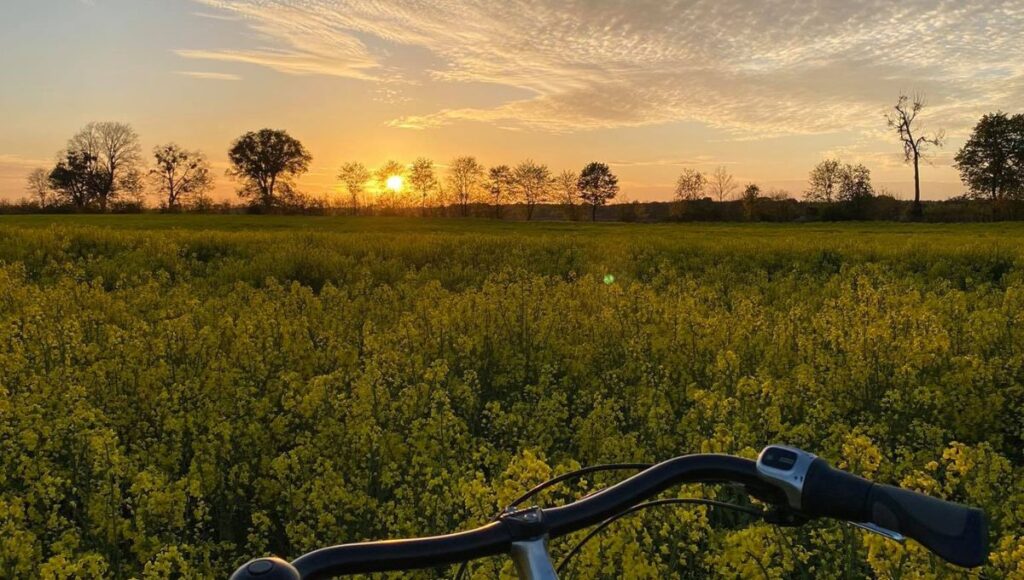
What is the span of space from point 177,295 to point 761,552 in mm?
9439

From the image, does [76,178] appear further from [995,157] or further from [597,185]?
[995,157]

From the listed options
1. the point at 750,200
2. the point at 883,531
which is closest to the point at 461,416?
the point at 883,531

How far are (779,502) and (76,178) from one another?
9799 centimetres

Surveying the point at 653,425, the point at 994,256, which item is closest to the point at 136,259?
the point at 653,425

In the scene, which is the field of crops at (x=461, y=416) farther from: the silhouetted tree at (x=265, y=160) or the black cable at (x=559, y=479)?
the silhouetted tree at (x=265, y=160)

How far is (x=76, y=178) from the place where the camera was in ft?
272

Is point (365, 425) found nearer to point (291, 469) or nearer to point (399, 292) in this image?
point (291, 469)

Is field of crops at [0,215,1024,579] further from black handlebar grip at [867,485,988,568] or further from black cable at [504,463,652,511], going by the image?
black handlebar grip at [867,485,988,568]

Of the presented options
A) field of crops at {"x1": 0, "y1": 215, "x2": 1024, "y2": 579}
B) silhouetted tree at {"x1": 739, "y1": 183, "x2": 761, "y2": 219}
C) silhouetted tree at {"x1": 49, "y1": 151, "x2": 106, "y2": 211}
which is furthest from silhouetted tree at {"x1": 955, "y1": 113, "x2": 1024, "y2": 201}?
silhouetted tree at {"x1": 49, "y1": 151, "x2": 106, "y2": 211}

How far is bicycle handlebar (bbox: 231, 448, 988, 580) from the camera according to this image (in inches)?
45.6

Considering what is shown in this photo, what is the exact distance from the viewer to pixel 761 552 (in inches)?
106

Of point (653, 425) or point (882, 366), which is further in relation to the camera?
point (882, 366)

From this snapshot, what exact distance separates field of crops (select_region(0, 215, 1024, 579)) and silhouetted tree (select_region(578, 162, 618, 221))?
78.1 m

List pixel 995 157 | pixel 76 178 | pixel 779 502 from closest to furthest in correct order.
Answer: pixel 779 502 < pixel 995 157 < pixel 76 178
